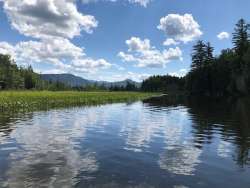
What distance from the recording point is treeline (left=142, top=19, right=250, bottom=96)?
8731 cm

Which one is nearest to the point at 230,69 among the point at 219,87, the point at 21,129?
the point at 219,87

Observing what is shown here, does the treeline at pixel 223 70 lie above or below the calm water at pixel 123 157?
above

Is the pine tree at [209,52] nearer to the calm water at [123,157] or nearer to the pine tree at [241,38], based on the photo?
the pine tree at [241,38]

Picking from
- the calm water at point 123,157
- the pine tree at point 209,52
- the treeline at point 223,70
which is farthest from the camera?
the pine tree at point 209,52

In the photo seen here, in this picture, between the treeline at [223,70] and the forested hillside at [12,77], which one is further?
the forested hillside at [12,77]

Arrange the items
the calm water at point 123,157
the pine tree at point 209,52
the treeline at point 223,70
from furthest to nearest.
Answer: the pine tree at point 209,52 < the treeline at point 223,70 < the calm water at point 123,157

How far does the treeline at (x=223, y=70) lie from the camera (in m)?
87.3

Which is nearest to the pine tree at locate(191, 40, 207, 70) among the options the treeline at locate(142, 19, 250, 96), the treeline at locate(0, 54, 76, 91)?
the treeline at locate(142, 19, 250, 96)

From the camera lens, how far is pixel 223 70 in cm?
9819

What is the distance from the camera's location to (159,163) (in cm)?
1336

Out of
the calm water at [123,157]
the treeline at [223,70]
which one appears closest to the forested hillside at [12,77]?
the treeline at [223,70]

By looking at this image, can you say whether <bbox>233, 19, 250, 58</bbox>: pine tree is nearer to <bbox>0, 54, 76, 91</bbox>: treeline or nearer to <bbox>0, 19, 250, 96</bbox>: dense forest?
<bbox>0, 19, 250, 96</bbox>: dense forest

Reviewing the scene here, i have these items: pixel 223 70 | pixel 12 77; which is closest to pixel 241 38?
pixel 223 70

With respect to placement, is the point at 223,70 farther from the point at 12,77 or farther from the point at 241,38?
the point at 12,77
